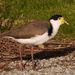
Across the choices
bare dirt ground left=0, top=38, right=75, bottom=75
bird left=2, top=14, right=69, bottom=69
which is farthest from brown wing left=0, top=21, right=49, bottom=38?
bare dirt ground left=0, top=38, right=75, bottom=75

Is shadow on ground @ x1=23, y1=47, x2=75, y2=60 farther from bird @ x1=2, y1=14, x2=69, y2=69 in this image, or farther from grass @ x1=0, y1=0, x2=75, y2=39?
grass @ x1=0, y1=0, x2=75, y2=39

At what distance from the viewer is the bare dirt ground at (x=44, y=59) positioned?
1188cm

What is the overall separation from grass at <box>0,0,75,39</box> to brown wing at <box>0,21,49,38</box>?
4452 millimetres

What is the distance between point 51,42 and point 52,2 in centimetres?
483

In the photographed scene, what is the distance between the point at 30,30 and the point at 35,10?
678 centimetres

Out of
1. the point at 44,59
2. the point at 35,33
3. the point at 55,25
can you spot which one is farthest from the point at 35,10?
the point at 35,33

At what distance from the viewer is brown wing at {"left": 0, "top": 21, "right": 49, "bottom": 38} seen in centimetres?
1198

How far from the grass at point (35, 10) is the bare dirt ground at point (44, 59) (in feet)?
7.19

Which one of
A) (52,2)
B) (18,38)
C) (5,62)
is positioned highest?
(18,38)

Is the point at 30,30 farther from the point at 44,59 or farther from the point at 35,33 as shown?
the point at 44,59

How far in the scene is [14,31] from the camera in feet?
39.9

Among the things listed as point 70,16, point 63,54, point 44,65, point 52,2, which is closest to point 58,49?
point 63,54

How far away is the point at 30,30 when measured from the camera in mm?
12070

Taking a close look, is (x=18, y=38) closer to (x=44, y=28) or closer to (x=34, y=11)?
(x=44, y=28)
